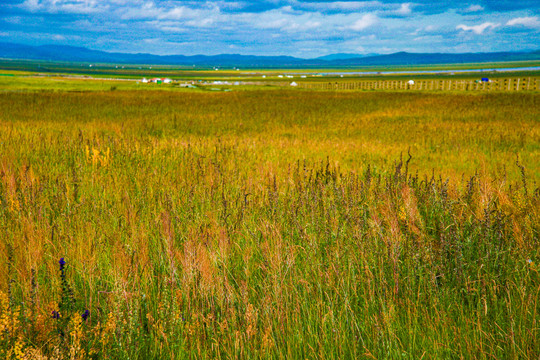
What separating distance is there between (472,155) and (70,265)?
398 inches

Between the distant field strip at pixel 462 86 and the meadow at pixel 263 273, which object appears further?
the distant field strip at pixel 462 86

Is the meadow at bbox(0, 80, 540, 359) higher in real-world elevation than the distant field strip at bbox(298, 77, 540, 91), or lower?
lower

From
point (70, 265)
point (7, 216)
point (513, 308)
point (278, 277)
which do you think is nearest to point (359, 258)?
point (278, 277)

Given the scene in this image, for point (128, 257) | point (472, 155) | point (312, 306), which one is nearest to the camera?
point (312, 306)

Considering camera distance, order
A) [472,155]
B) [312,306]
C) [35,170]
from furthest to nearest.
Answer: [472,155], [35,170], [312,306]

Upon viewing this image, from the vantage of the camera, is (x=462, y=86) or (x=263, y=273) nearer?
(x=263, y=273)

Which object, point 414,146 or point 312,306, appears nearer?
point 312,306

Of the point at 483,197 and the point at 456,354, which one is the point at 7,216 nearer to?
the point at 456,354

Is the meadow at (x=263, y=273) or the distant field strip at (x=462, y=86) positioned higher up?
the distant field strip at (x=462, y=86)

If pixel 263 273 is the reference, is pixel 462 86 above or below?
above

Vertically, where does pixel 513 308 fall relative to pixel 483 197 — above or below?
below

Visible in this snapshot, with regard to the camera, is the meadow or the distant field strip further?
the distant field strip

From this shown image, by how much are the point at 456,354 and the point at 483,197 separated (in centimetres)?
242

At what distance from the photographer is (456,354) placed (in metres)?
2.06
